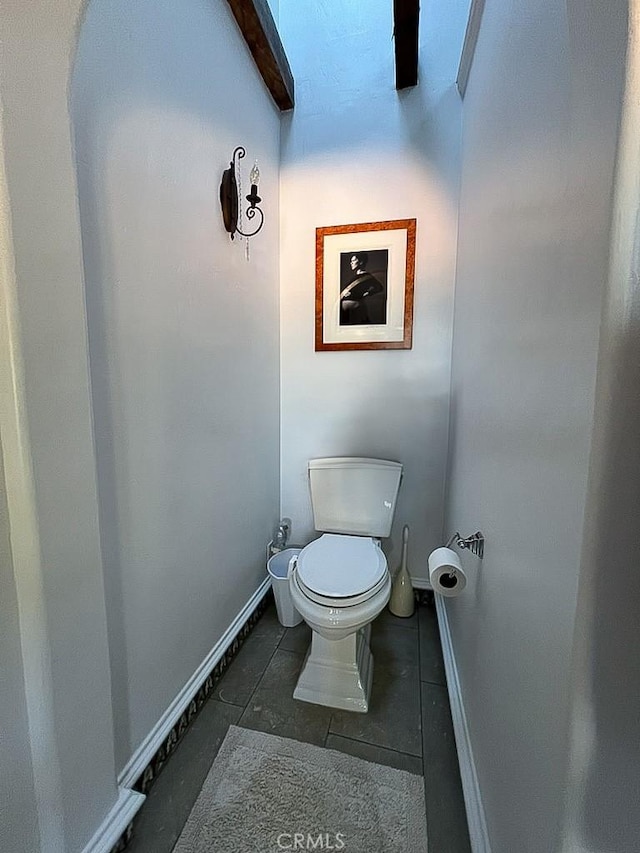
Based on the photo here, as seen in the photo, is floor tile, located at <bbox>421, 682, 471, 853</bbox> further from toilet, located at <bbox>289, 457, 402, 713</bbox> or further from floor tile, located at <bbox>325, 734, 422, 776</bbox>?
toilet, located at <bbox>289, 457, 402, 713</bbox>

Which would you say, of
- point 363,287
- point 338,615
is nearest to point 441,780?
point 338,615

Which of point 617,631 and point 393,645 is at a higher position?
point 617,631

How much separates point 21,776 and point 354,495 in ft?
4.68

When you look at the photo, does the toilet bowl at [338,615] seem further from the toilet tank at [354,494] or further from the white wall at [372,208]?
the white wall at [372,208]

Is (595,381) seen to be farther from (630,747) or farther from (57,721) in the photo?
(57,721)

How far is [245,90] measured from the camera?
5.21 feet

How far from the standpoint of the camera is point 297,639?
176 centimetres

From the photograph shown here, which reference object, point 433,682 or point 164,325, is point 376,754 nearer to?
point 433,682

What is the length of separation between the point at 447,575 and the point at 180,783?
1.01m

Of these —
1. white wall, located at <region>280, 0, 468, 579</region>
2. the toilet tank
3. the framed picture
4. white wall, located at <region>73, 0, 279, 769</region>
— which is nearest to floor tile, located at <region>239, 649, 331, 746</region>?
white wall, located at <region>73, 0, 279, 769</region>

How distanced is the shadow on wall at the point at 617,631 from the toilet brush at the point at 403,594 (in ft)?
4.76

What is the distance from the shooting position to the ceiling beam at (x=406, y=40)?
1475 mm

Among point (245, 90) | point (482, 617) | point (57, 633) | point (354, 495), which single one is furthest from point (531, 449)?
point (245, 90)

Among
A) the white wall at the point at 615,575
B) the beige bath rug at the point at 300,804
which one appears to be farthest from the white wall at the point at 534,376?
the beige bath rug at the point at 300,804
